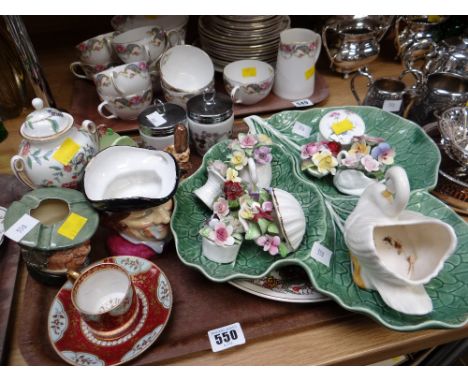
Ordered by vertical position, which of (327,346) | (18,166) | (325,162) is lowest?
(327,346)

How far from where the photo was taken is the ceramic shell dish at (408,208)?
2.15 ft

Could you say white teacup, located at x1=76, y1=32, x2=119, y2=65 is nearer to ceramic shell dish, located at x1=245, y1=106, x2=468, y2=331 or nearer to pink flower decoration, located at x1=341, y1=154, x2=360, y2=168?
ceramic shell dish, located at x1=245, y1=106, x2=468, y2=331

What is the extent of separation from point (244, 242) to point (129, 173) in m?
0.30

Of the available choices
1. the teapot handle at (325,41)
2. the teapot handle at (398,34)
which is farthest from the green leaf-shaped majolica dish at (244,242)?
the teapot handle at (398,34)

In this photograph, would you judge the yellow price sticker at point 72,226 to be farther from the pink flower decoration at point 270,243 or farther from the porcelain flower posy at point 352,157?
the porcelain flower posy at point 352,157

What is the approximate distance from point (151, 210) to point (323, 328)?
408mm

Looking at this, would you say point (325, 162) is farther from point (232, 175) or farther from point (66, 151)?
point (66, 151)

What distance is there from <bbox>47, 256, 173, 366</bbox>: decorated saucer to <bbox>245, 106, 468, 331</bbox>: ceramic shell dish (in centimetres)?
29

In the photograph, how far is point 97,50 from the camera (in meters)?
1.15

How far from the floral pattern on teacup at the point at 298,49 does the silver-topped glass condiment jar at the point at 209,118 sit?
277 mm

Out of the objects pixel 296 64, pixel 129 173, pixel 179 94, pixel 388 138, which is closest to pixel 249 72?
pixel 296 64

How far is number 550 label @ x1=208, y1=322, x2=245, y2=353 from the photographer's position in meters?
0.69

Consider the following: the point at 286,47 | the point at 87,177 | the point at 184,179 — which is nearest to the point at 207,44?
the point at 286,47
